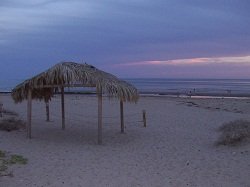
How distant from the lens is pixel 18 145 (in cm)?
1157

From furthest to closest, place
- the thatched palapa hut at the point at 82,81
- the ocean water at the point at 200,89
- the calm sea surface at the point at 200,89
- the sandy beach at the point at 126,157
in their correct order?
1. the calm sea surface at the point at 200,89
2. the ocean water at the point at 200,89
3. the thatched palapa hut at the point at 82,81
4. the sandy beach at the point at 126,157

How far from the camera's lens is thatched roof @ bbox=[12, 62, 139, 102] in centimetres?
1159

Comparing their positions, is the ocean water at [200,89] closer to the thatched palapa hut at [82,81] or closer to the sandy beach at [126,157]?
the sandy beach at [126,157]

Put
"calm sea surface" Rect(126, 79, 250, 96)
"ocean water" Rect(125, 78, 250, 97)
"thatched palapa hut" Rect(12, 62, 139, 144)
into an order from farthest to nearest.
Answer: "calm sea surface" Rect(126, 79, 250, 96), "ocean water" Rect(125, 78, 250, 97), "thatched palapa hut" Rect(12, 62, 139, 144)

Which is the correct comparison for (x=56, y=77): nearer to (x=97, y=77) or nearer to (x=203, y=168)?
(x=97, y=77)

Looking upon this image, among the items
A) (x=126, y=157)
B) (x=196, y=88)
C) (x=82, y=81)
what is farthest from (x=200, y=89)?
(x=126, y=157)

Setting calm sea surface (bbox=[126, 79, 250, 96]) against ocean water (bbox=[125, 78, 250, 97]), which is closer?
ocean water (bbox=[125, 78, 250, 97])

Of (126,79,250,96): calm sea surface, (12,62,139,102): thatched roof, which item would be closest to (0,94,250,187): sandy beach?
(12,62,139,102): thatched roof

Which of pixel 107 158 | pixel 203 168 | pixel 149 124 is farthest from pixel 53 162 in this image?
pixel 149 124

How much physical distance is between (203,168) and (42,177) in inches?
131

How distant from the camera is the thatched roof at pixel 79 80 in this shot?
38.0 ft

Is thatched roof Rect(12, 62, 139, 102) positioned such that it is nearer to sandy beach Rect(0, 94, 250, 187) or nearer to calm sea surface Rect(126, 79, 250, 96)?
sandy beach Rect(0, 94, 250, 187)

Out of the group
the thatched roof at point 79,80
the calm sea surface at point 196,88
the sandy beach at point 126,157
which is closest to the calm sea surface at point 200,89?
the calm sea surface at point 196,88

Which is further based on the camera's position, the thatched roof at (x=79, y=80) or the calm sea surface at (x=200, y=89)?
the calm sea surface at (x=200, y=89)
